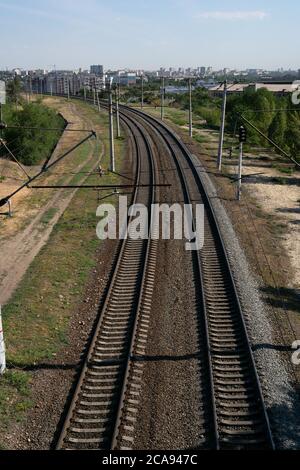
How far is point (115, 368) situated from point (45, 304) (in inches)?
157

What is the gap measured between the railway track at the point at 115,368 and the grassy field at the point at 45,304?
1032 millimetres

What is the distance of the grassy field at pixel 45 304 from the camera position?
→ 35.9 feet

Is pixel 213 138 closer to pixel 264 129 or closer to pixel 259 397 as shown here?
pixel 264 129

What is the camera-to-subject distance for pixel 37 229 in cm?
2159

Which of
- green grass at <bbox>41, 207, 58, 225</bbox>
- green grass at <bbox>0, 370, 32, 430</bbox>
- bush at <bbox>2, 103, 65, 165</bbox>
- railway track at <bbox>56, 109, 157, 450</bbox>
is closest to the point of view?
railway track at <bbox>56, 109, 157, 450</bbox>

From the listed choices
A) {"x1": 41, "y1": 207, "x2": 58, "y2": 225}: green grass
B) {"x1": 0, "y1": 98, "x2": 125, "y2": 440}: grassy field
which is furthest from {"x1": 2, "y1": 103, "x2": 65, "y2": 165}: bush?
{"x1": 0, "y1": 98, "x2": 125, "y2": 440}: grassy field

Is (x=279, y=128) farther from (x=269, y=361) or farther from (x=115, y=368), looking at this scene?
(x=115, y=368)

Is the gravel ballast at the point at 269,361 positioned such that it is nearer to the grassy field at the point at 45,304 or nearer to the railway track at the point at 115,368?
the railway track at the point at 115,368

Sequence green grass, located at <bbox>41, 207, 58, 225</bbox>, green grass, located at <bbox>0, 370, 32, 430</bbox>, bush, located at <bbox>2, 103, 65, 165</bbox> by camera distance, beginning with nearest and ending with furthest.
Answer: green grass, located at <bbox>0, 370, 32, 430</bbox> → green grass, located at <bbox>41, 207, 58, 225</bbox> → bush, located at <bbox>2, 103, 65, 165</bbox>

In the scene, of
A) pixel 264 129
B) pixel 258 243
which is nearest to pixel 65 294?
pixel 258 243

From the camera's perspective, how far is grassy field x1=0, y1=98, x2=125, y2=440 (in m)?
10.9

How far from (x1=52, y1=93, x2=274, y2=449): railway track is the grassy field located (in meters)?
1.13

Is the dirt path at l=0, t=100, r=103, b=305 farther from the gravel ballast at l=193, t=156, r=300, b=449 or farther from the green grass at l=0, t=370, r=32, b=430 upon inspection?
the gravel ballast at l=193, t=156, r=300, b=449

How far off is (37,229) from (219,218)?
27.0 ft
